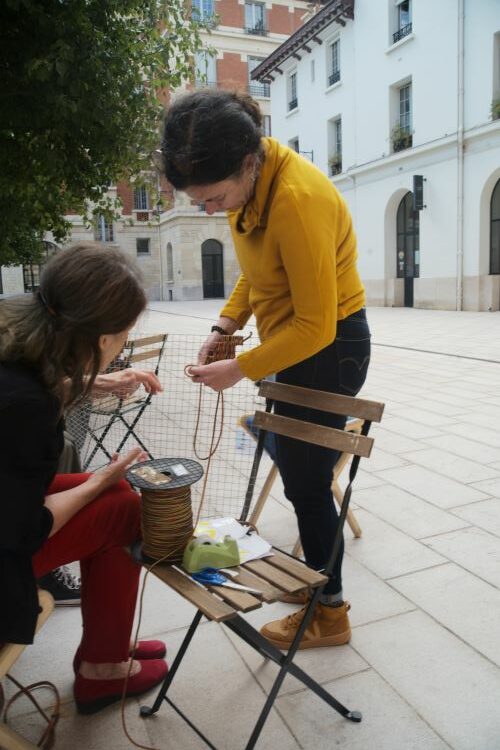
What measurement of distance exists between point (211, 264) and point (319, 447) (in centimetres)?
3260

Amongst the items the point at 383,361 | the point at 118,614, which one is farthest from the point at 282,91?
the point at 118,614

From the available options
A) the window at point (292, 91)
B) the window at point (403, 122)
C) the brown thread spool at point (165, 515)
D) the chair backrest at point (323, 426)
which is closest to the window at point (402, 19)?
the window at point (403, 122)

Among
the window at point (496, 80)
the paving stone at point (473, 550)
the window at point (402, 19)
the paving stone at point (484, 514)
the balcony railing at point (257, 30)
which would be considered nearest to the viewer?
the paving stone at point (473, 550)

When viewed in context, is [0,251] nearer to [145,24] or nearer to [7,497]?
[145,24]

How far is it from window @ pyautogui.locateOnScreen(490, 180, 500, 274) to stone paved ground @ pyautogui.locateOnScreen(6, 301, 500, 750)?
1450 centimetres

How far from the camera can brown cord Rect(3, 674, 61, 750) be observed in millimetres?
1823

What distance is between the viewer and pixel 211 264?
111ft

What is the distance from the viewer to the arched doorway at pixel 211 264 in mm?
33844

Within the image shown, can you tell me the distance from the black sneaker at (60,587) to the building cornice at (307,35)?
902 inches

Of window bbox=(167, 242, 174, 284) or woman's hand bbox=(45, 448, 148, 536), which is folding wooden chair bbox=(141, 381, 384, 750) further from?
window bbox=(167, 242, 174, 284)

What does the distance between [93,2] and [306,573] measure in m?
3.98

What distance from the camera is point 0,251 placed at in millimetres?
5902

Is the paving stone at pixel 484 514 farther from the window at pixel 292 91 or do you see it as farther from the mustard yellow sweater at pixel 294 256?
the window at pixel 292 91

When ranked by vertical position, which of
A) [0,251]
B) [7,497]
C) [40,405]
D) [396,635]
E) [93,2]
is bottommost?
[396,635]
